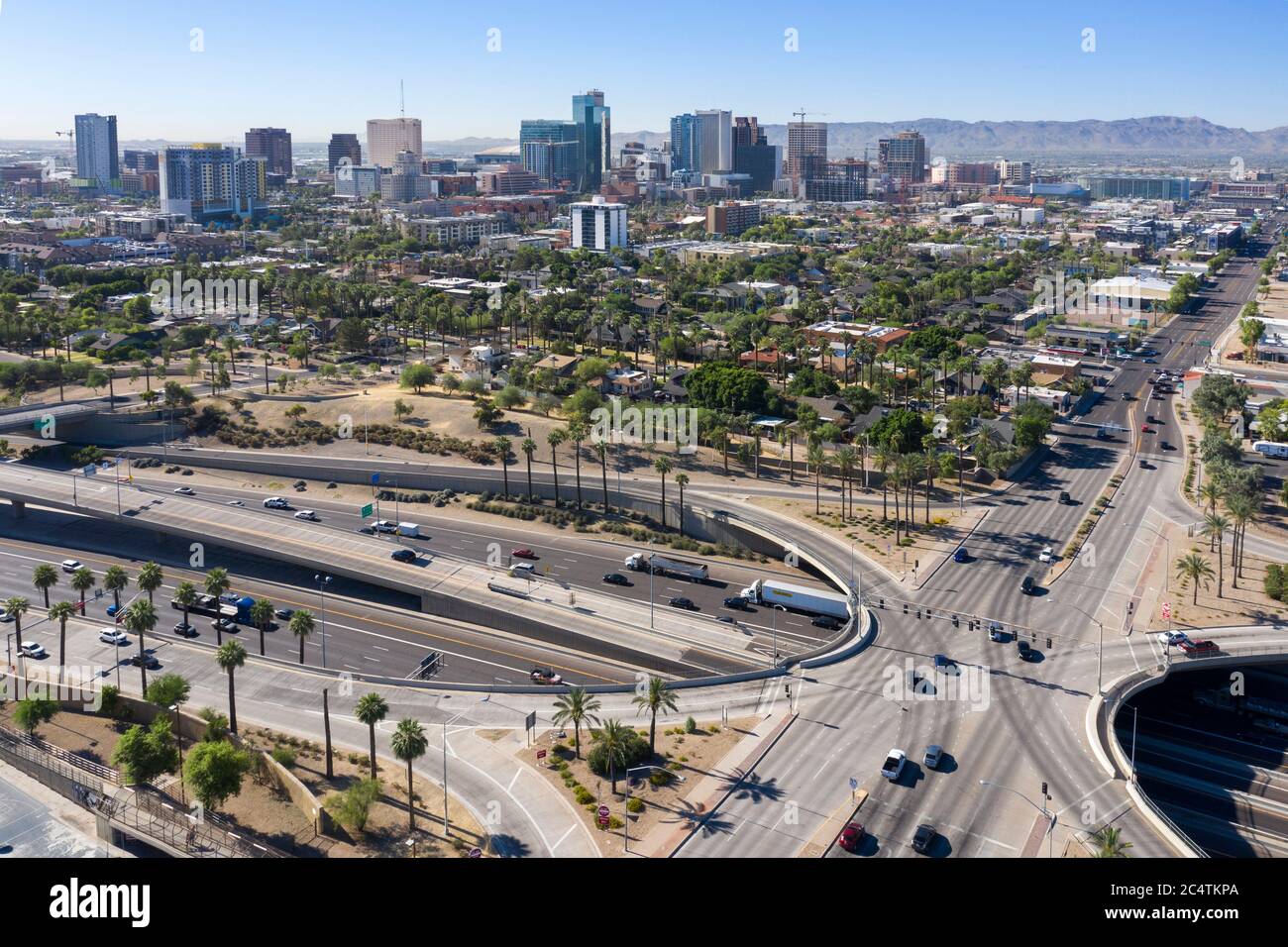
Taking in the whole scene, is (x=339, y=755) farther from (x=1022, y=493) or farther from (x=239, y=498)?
(x=1022, y=493)

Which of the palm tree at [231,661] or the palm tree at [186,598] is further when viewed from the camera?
the palm tree at [186,598]

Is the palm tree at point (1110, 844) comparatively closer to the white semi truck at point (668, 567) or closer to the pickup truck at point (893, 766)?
the pickup truck at point (893, 766)

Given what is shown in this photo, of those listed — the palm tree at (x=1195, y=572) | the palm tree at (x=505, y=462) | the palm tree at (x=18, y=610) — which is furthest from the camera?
the palm tree at (x=505, y=462)

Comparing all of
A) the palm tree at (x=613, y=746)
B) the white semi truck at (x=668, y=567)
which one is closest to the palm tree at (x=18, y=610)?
the palm tree at (x=613, y=746)

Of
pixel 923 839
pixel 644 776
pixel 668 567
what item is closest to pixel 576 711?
pixel 644 776

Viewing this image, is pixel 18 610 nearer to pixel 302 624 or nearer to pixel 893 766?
pixel 302 624

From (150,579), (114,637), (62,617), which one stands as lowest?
(114,637)
